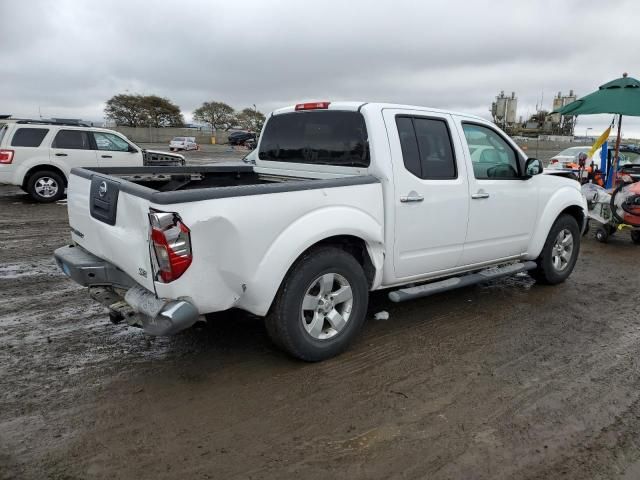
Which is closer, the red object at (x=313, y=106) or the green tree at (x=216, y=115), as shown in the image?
the red object at (x=313, y=106)

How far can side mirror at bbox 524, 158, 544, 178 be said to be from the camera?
16.6ft

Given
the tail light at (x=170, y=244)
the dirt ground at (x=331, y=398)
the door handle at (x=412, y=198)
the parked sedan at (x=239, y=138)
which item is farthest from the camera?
the parked sedan at (x=239, y=138)

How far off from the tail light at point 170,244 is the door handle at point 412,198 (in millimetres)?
1815

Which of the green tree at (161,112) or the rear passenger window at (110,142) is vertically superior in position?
the green tree at (161,112)

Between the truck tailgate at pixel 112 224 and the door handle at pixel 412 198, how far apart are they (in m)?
1.99

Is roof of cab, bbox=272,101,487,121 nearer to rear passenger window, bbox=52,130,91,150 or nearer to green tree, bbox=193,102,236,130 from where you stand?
rear passenger window, bbox=52,130,91,150

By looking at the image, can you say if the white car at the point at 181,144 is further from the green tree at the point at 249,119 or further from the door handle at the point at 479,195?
the door handle at the point at 479,195

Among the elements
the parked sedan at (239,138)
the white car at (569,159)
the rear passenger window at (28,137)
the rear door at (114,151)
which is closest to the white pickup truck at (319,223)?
the rear passenger window at (28,137)

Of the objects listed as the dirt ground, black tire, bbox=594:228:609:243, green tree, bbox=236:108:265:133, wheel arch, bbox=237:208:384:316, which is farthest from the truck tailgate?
green tree, bbox=236:108:265:133

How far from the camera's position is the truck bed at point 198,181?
306 cm

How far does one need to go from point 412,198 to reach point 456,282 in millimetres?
979

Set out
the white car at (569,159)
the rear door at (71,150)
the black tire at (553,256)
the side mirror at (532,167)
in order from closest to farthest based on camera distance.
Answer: the side mirror at (532,167) → the black tire at (553,256) → the rear door at (71,150) → the white car at (569,159)

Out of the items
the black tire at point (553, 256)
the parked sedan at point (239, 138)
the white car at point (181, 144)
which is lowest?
the black tire at point (553, 256)

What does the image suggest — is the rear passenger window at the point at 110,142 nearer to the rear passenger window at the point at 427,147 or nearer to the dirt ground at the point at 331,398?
the dirt ground at the point at 331,398
